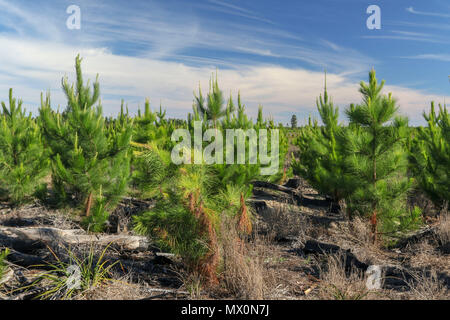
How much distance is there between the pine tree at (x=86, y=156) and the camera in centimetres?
658

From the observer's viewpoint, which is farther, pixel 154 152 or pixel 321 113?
pixel 321 113

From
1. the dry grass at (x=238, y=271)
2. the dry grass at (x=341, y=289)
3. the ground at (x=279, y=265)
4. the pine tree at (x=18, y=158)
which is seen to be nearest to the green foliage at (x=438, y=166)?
the ground at (x=279, y=265)

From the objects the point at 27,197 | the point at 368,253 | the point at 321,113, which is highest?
the point at 321,113

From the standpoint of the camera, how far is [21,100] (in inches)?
358

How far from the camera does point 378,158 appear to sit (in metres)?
6.32

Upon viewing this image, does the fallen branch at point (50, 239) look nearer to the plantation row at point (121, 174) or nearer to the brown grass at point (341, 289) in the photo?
the plantation row at point (121, 174)

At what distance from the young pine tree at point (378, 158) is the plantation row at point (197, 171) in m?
0.02

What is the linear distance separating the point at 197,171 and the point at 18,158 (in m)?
6.20

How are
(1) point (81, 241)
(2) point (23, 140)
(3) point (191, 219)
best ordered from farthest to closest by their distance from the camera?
(2) point (23, 140), (1) point (81, 241), (3) point (191, 219)

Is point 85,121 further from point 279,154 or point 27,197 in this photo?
point 279,154

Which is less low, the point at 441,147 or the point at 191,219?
the point at 441,147

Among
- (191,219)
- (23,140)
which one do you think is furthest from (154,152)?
(23,140)
